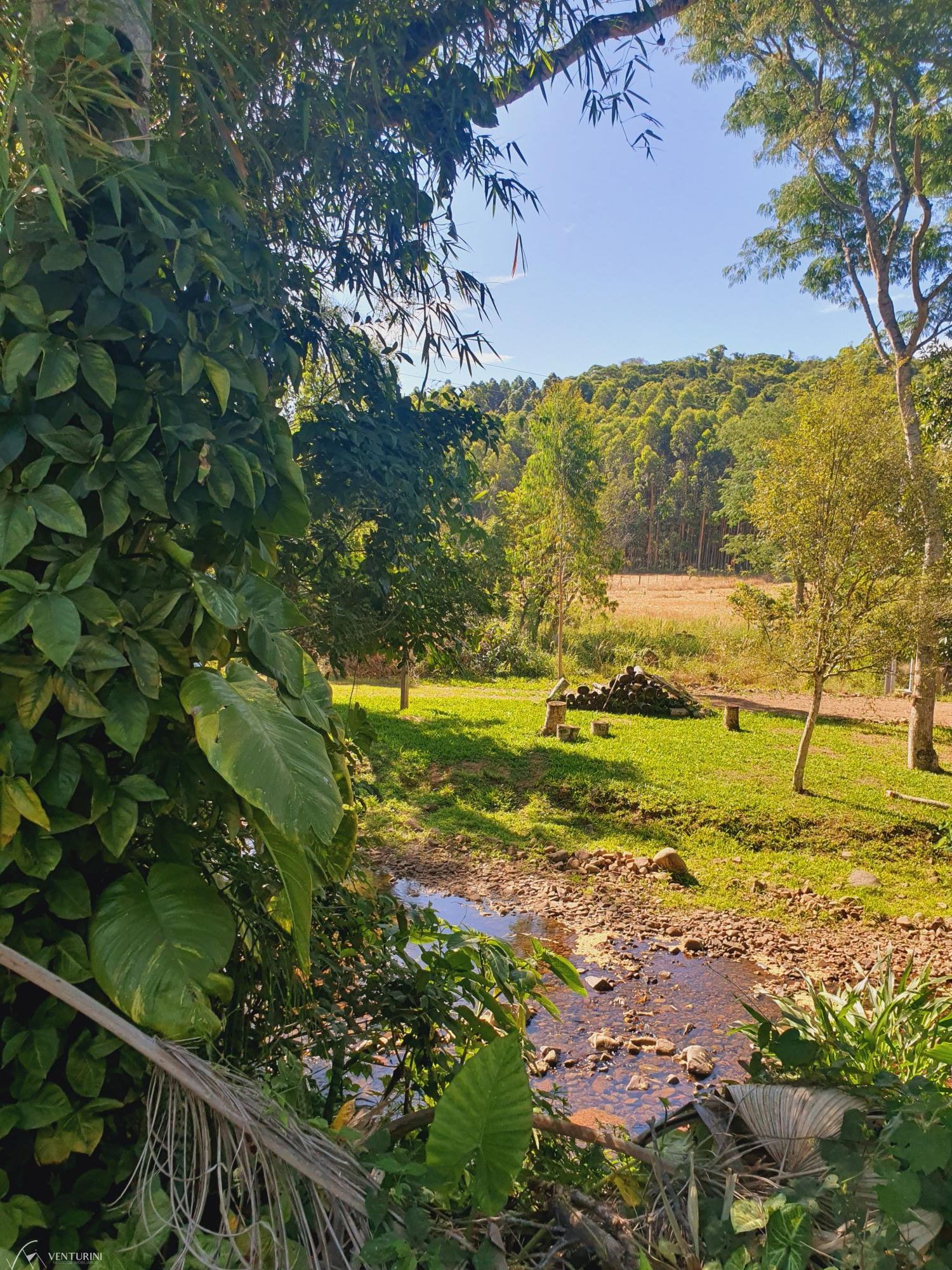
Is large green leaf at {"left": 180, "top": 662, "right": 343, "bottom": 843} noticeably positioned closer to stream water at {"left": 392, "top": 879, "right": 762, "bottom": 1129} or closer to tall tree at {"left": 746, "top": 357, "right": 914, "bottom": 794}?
stream water at {"left": 392, "top": 879, "right": 762, "bottom": 1129}

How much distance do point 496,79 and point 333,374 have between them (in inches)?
48.2

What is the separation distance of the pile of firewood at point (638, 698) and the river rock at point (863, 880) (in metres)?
5.51

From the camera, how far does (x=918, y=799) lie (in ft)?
23.1

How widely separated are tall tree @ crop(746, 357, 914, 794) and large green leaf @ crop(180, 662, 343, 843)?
6.84m

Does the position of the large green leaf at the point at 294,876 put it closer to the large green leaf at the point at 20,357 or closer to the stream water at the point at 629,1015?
the large green leaf at the point at 20,357

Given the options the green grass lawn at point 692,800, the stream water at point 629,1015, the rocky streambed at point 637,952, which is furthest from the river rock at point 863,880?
the stream water at point 629,1015

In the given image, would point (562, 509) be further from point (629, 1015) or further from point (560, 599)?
point (629, 1015)

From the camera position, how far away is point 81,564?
3.73ft

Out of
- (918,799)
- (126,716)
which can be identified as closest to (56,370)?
(126,716)

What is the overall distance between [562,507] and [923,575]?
7279 mm

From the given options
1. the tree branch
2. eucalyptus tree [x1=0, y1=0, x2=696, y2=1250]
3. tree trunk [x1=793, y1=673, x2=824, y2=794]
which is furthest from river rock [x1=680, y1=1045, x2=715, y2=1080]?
tree trunk [x1=793, y1=673, x2=824, y2=794]

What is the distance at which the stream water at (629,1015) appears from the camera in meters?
3.17

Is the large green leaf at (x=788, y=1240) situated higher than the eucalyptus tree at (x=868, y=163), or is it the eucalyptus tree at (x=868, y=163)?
the eucalyptus tree at (x=868, y=163)

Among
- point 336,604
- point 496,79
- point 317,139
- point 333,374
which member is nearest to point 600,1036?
point 336,604
